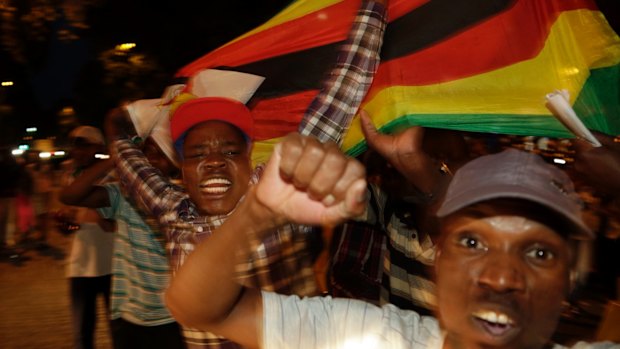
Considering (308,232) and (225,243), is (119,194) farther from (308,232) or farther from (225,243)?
(225,243)

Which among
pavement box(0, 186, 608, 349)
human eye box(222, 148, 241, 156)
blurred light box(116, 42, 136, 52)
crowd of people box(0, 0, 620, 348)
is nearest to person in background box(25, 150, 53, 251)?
pavement box(0, 186, 608, 349)

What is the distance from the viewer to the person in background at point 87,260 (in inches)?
190

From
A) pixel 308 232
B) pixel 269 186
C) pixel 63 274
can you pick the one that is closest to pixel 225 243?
pixel 269 186

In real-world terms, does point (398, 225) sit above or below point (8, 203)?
below

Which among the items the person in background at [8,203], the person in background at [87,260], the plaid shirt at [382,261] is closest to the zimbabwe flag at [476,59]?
the plaid shirt at [382,261]

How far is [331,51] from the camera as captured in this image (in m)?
3.29

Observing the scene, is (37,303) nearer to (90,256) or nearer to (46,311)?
(46,311)

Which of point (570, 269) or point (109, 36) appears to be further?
point (109, 36)

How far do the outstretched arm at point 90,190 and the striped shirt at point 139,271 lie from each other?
1.26ft

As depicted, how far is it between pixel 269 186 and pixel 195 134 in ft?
5.40

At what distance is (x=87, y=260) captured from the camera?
4.82 m

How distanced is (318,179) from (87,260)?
3852 millimetres

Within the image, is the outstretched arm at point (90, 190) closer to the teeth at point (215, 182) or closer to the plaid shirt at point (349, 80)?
the teeth at point (215, 182)

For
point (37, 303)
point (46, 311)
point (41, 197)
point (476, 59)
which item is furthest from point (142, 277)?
point (41, 197)
